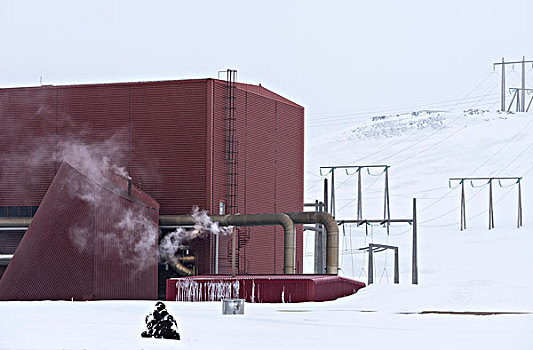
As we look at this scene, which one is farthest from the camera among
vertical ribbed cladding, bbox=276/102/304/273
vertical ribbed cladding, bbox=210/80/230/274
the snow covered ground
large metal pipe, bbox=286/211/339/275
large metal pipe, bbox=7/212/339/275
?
vertical ribbed cladding, bbox=276/102/304/273

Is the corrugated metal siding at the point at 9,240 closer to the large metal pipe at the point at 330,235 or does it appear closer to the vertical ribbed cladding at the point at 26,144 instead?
the vertical ribbed cladding at the point at 26,144

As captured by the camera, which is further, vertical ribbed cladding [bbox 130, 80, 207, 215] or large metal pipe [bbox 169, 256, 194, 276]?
vertical ribbed cladding [bbox 130, 80, 207, 215]

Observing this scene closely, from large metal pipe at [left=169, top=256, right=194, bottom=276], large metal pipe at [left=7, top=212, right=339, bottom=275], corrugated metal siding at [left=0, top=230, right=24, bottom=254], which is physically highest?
large metal pipe at [left=7, top=212, right=339, bottom=275]

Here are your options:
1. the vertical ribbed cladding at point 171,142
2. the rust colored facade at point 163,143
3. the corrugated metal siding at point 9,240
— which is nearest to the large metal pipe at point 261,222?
the rust colored facade at point 163,143

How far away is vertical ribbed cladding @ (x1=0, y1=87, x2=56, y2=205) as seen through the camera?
182 ft

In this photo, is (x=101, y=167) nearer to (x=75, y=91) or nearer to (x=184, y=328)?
(x=75, y=91)

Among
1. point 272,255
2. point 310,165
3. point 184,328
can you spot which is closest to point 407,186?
→ point 310,165

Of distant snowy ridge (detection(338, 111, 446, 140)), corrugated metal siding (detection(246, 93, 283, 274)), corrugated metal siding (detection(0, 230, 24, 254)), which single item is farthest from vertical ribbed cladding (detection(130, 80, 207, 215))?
distant snowy ridge (detection(338, 111, 446, 140))

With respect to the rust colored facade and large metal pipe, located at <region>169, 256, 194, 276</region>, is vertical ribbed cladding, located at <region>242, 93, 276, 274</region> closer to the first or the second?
the rust colored facade

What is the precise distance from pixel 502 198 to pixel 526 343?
95672 mm

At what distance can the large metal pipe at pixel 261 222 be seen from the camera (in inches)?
2007

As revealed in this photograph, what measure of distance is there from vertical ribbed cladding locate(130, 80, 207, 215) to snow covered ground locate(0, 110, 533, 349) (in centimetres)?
1120

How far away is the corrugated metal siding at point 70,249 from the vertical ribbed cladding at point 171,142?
626 cm

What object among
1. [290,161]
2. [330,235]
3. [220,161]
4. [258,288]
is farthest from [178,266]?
[290,161]
